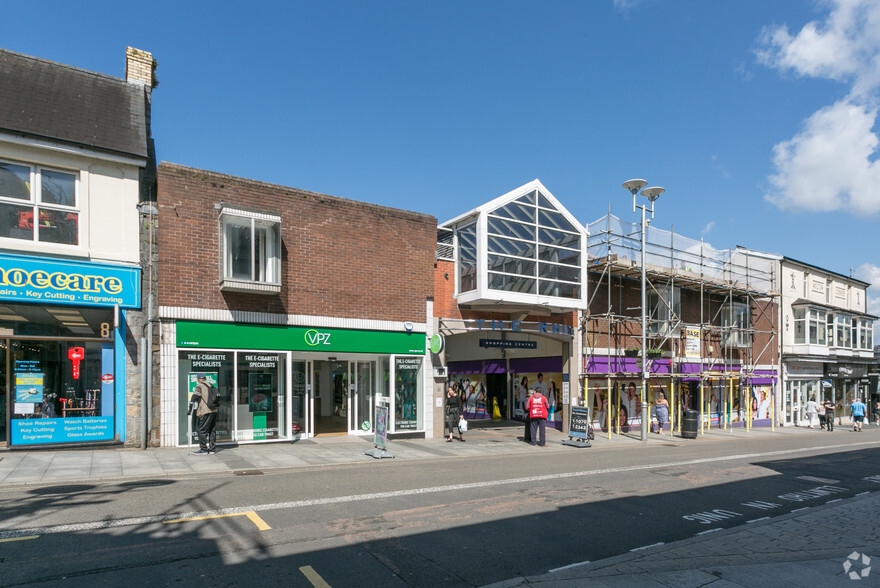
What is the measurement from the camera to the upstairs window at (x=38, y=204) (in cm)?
1281

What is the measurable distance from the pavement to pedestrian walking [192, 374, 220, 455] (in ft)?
0.96

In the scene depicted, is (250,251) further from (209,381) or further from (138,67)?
(138,67)

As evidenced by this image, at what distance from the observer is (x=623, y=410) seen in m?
23.5

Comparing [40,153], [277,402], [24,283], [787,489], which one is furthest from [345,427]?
[787,489]

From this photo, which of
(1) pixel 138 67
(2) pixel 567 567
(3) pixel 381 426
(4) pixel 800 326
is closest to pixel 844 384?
(4) pixel 800 326

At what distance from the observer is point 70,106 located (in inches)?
551

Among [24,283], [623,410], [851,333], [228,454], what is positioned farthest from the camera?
[851,333]

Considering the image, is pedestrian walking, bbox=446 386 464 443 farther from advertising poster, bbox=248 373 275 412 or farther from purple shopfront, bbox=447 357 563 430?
purple shopfront, bbox=447 357 563 430

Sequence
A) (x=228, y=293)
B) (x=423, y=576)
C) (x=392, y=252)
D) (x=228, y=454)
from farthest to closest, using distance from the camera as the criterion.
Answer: (x=392, y=252)
(x=228, y=293)
(x=228, y=454)
(x=423, y=576)

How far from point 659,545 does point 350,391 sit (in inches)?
479

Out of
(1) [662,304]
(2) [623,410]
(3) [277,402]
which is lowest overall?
(2) [623,410]

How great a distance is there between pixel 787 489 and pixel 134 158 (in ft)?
50.3

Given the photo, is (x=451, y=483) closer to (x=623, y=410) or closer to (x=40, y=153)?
(x=40, y=153)

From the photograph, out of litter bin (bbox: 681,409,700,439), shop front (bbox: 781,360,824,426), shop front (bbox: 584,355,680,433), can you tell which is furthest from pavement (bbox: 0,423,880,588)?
shop front (bbox: 781,360,824,426)
